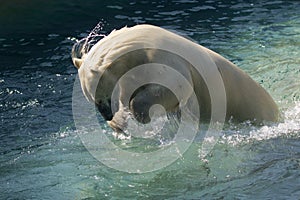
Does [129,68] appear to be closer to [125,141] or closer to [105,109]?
[105,109]

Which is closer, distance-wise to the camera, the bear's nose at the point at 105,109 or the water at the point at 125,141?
the bear's nose at the point at 105,109

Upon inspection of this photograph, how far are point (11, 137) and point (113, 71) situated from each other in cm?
202

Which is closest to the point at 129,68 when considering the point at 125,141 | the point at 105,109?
the point at 105,109

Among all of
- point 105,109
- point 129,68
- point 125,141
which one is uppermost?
point 129,68

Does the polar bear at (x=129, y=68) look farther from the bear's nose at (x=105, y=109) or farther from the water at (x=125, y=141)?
the water at (x=125, y=141)

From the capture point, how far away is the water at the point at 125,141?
134 inches

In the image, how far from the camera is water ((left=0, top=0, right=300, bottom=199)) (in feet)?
11.2

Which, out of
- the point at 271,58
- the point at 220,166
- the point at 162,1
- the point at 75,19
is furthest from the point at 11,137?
the point at 162,1

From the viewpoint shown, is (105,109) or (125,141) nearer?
(105,109)

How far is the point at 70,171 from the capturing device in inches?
144

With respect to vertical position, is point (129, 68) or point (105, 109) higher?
point (129, 68)

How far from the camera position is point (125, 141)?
13.2 feet

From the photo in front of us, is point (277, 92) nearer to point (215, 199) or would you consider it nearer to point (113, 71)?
point (215, 199)

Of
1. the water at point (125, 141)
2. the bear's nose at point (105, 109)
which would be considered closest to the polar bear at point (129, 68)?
the bear's nose at point (105, 109)
